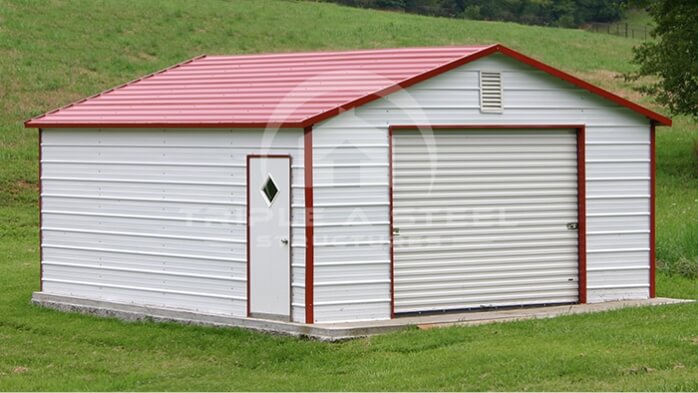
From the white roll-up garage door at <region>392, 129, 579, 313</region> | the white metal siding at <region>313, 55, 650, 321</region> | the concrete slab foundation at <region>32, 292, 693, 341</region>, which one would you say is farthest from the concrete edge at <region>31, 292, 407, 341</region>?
the white roll-up garage door at <region>392, 129, 579, 313</region>

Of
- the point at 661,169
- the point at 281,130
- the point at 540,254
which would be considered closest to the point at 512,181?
the point at 540,254

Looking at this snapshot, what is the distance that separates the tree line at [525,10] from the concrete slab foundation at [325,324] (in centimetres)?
7189

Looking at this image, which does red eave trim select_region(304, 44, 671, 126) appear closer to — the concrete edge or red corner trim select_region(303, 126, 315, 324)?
red corner trim select_region(303, 126, 315, 324)

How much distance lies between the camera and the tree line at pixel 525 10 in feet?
298

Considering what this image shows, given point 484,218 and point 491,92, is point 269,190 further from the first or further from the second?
point 491,92

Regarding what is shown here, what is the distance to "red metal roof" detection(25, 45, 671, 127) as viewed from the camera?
1633 cm

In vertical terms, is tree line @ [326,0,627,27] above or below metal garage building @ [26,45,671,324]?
above

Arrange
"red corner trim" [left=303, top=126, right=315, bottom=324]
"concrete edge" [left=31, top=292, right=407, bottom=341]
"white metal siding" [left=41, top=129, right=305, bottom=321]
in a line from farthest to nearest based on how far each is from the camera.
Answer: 1. "white metal siding" [left=41, top=129, right=305, bottom=321]
2. "red corner trim" [left=303, top=126, right=315, bottom=324]
3. "concrete edge" [left=31, top=292, right=407, bottom=341]

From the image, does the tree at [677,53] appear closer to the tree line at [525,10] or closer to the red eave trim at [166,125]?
the red eave trim at [166,125]

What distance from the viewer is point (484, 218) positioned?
677 inches

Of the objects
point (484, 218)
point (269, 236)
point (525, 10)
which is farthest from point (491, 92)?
point (525, 10)

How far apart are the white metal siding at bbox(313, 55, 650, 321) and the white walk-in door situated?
1.43 ft

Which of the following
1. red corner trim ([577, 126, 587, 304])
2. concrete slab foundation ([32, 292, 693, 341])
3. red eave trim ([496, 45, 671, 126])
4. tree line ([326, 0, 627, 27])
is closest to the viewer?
concrete slab foundation ([32, 292, 693, 341])

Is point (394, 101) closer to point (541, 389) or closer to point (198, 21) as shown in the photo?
point (541, 389)
